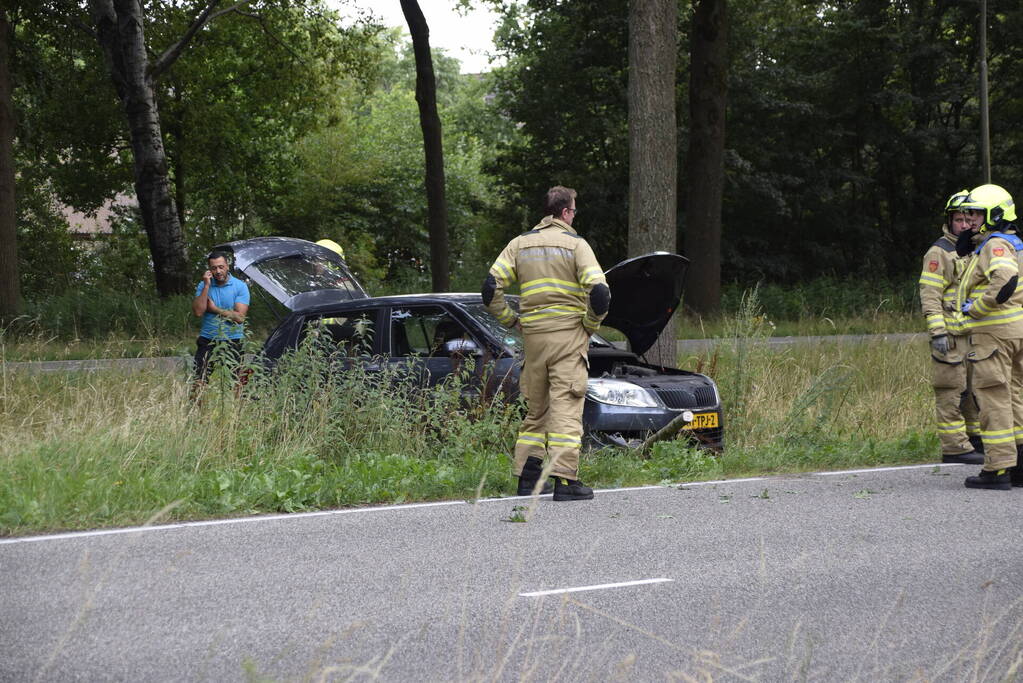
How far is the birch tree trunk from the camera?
490 inches

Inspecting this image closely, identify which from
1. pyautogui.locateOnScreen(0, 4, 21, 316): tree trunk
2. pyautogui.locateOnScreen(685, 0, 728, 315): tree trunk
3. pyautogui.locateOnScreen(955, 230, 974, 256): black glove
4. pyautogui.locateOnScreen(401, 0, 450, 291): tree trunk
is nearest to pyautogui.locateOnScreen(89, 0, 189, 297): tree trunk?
pyautogui.locateOnScreen(0, 4, 21, 316): tree trunk

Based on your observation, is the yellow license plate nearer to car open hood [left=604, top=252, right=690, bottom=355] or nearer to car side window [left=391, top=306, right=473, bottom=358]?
car open hood [left=604, top=252, right=690, bottom=355]

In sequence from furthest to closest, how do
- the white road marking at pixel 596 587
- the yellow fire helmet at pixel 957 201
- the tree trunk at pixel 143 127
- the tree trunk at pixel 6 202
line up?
the tree trunk at pixel 143 127 → the tree trunk at pixel 6 202 → the yellow fire helmet at pixel 957 201 → the white road marking at pixel 596 587

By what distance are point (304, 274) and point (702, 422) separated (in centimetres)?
416

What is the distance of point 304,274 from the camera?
1157 centimetres

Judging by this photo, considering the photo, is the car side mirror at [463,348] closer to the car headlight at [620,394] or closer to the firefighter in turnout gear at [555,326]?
the car headlight at [620,394]

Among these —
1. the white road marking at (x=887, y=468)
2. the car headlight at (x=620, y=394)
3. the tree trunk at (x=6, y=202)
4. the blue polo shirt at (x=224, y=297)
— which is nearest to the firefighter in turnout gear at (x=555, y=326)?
the car headlight at (x=620, y=394)

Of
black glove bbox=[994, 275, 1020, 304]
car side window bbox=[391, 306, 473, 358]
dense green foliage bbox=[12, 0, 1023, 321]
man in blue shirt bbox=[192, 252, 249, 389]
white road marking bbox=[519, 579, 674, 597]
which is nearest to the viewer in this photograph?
white road marking bbox=[519, 579, 674, 597]

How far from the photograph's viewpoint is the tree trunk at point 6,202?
870 inches

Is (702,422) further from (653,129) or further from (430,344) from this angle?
(653,129)

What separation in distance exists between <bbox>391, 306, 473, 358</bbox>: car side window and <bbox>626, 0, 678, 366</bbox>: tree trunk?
304 cm

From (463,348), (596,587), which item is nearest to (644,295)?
(463,348)

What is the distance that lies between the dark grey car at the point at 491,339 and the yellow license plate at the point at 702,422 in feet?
0.04

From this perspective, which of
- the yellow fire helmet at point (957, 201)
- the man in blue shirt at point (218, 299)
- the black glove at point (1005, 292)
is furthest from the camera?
the man in blue shirt at point (218, 299)
